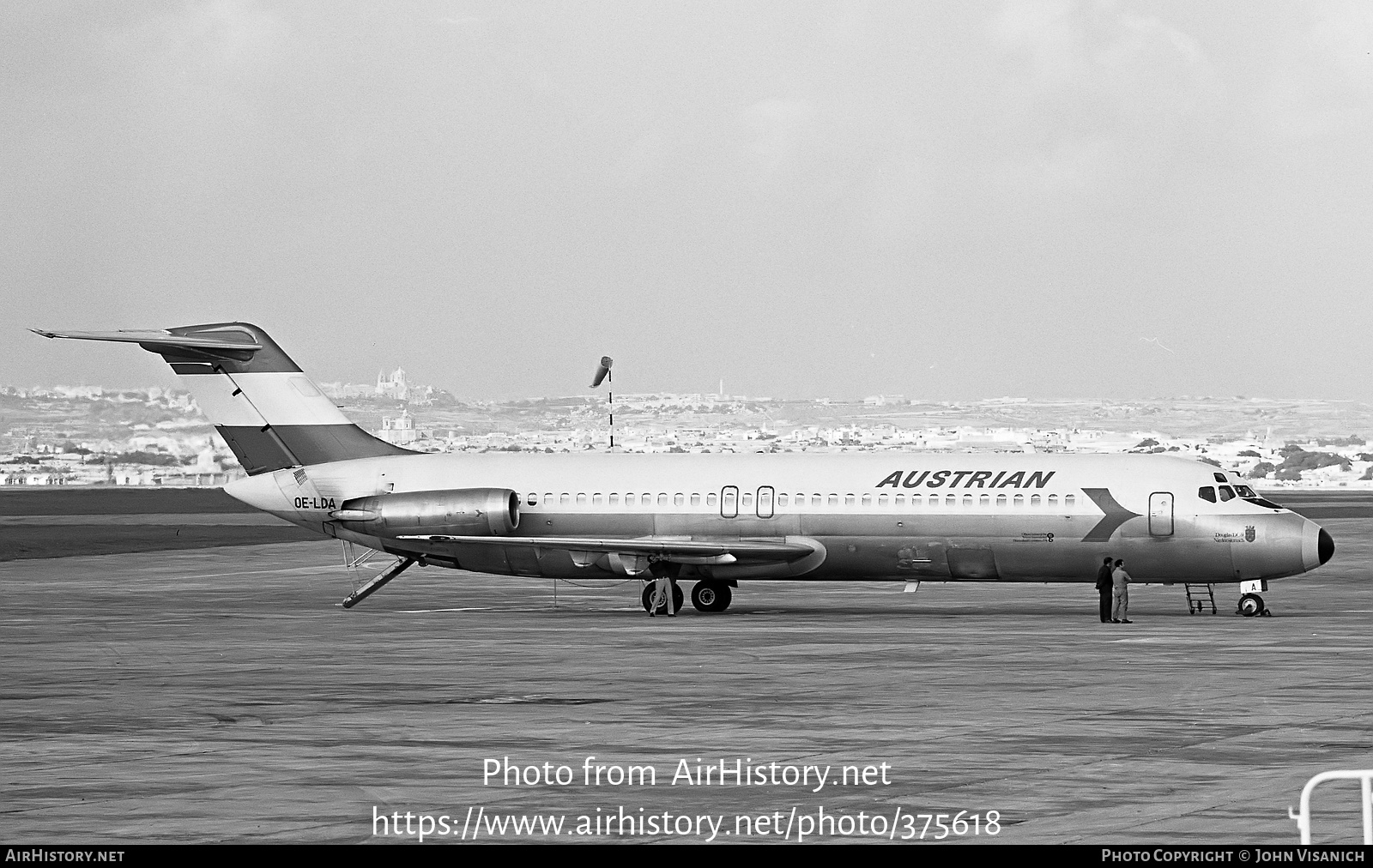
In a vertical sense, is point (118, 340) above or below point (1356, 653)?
above

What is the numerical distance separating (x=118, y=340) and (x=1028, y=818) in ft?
94.4

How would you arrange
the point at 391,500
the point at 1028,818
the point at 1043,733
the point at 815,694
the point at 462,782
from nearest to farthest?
the point at 1028,818 → the point at 462,782 → the point at 1043,733 → the point at 815,694 → the point at 391,500

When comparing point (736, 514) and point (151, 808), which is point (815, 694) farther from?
point (736, 514)

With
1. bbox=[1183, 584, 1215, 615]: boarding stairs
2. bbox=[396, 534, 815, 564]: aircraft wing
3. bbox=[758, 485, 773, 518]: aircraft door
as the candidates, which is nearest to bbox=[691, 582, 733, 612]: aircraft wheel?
bbox=[396, 534, 815, 564]: aircraft wing

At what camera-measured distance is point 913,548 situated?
125 feet

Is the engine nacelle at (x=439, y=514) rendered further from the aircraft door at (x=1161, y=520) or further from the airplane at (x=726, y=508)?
the aircraft door at (x=1161, y=520)

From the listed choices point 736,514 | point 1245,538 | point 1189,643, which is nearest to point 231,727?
point 1189,643

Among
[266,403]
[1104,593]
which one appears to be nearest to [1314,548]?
[1104,593]

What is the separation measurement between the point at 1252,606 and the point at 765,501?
979 centimetres

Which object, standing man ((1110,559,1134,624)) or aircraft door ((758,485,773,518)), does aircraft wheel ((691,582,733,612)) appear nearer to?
aircraft door ((758,485,773,518))

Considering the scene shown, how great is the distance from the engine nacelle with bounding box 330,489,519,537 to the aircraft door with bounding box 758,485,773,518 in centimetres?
505

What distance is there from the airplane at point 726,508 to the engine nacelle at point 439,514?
0.12 ft

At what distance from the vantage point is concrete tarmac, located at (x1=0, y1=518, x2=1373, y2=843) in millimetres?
15188

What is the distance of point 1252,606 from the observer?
37812mm
